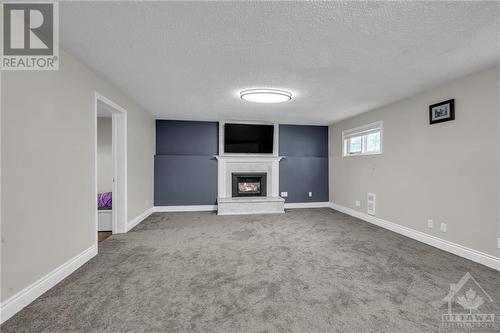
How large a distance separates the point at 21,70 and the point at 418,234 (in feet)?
17.4

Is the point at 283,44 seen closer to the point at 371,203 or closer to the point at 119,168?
the point at 119,168

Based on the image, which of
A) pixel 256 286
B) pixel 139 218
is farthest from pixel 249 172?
pixel 256 286

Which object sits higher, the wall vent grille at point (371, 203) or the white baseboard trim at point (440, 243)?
the wall vent grille at point (371, 203)

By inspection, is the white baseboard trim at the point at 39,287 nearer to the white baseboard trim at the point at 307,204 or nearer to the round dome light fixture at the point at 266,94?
the round dome light fixture at the point at 266,94

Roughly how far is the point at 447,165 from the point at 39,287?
5.00 meters

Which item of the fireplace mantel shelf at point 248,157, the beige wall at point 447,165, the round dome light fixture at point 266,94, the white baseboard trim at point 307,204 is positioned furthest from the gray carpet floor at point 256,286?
the fireplace mantel shelf at point 248,157

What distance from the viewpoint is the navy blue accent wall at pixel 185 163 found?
5.71 meters

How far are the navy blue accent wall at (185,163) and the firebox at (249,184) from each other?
57 cm

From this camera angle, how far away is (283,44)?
210 cm

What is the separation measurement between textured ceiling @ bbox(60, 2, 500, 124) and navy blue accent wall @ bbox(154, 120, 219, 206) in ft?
7.48

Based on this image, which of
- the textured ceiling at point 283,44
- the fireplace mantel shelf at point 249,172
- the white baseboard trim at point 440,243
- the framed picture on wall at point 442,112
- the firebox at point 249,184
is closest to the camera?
the textured ceiling at point 283,44

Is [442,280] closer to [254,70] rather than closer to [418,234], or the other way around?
[418,234]

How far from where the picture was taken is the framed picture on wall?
3033mm

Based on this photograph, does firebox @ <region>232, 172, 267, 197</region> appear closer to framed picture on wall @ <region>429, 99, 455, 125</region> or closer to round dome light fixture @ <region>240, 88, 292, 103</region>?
round dome light fixture @ <region>240, 88, 292, 103</region>
